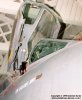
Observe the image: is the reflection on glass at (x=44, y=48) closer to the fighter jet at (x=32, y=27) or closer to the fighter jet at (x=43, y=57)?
the fighter jet at (x=43, y=57)

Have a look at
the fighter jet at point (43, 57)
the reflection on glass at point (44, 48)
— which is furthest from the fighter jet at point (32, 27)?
the reflection on glass at point (44, 48)

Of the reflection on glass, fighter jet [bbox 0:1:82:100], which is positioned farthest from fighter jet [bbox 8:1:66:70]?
the reflection on glass

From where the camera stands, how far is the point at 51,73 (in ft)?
8.93

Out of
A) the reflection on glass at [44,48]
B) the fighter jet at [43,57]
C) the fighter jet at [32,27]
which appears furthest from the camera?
the fighter jet at [32,27]

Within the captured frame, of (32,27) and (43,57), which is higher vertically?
(43,57)

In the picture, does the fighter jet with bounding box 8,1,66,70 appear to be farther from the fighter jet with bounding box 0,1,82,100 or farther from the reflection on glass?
the reflection on glass

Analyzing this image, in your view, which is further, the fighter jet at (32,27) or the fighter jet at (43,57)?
the fighter jet at (32,27)

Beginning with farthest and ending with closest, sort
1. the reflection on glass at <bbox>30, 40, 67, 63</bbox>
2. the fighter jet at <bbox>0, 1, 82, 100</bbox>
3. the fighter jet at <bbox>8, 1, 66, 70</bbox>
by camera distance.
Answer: the fighter jet at <bbox>8, 1, 66, 70</bbox> < the reflection on glass at <bbox>30, 40, 67, 63</bbox> < the fighter jet at <bbox>0, 1, 82, 100</bbox>

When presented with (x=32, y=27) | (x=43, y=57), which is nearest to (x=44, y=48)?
(x=43, y=57)

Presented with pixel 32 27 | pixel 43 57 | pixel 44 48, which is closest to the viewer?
pixel 43 57

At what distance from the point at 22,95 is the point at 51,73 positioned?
2.57ft

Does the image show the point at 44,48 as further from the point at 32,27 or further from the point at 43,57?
the point at 32,27

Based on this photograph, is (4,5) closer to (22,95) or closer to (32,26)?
(32,26)

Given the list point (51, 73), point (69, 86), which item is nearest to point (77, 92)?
point (69, 86)
